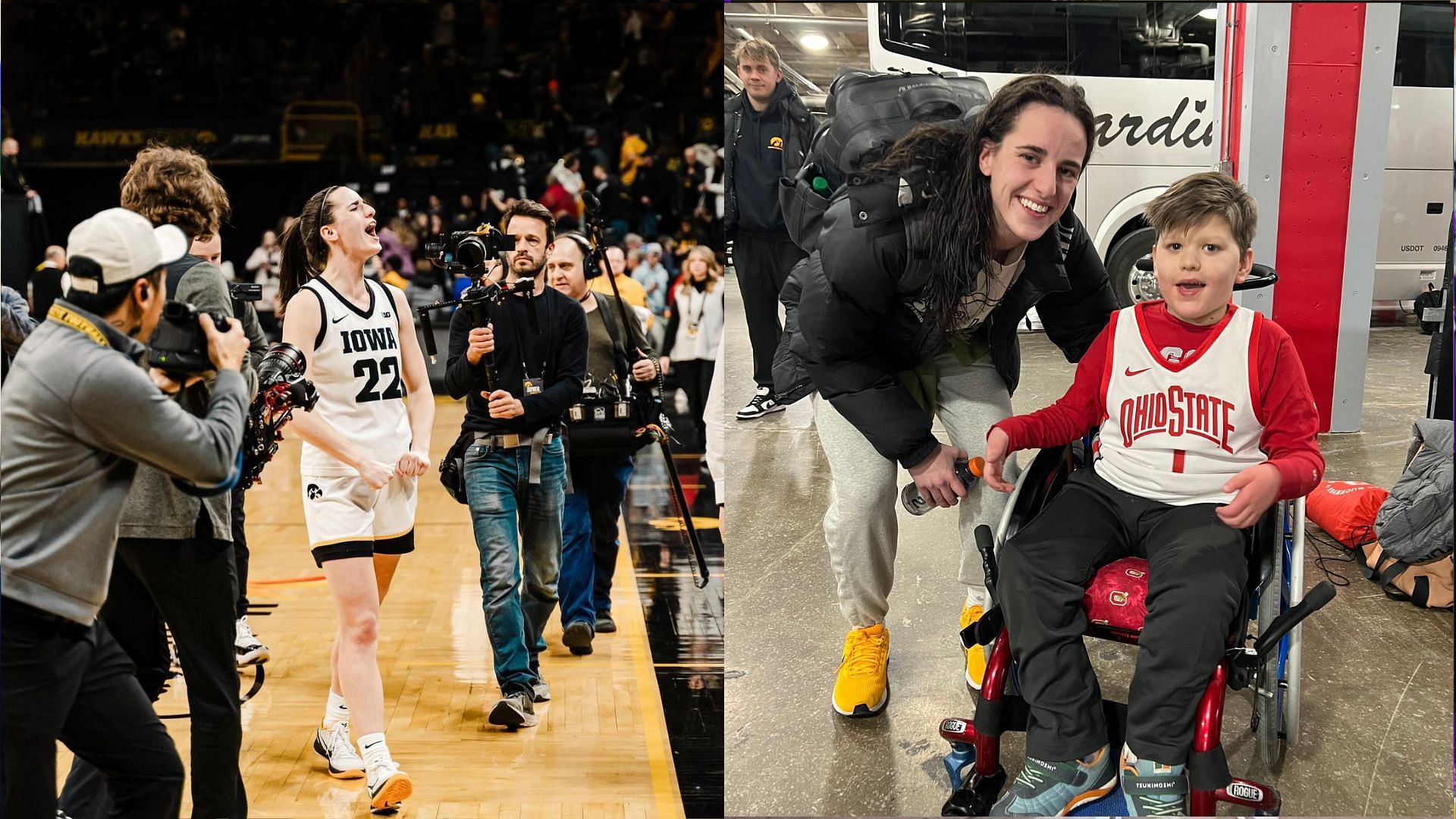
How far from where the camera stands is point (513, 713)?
9.18 feet

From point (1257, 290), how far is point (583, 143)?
10851 mm

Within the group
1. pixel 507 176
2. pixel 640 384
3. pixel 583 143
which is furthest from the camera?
pixel 583 143

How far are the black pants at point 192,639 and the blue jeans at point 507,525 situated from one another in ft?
1.91

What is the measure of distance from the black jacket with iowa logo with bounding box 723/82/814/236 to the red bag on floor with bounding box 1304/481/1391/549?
5.96 feet

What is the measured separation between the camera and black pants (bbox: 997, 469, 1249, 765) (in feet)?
→ 7.54

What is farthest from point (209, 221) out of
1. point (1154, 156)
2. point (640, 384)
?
point (1154, 156)

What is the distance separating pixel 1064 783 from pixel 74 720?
6.44 feet

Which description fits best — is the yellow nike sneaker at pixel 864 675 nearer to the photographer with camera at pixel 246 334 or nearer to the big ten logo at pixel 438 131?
the photographer with camera at pixel 246 334

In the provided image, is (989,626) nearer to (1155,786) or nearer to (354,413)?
(1155,786)

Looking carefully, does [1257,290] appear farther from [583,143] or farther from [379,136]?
[379,136]

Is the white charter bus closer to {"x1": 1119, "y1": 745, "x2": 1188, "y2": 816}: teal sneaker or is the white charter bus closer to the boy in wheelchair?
the boy in wheelchair

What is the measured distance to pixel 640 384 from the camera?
304cm

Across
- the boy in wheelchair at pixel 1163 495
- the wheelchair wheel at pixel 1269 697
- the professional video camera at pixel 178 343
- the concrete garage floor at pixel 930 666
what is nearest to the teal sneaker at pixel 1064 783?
the boy in wheelchair at pixel 1163 495

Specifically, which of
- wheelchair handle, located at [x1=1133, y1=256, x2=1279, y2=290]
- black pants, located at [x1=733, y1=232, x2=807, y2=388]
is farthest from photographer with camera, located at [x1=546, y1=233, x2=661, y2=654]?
wheelchair handle, located at [x1=1133, y1=256, x2=1279, y2=290]
